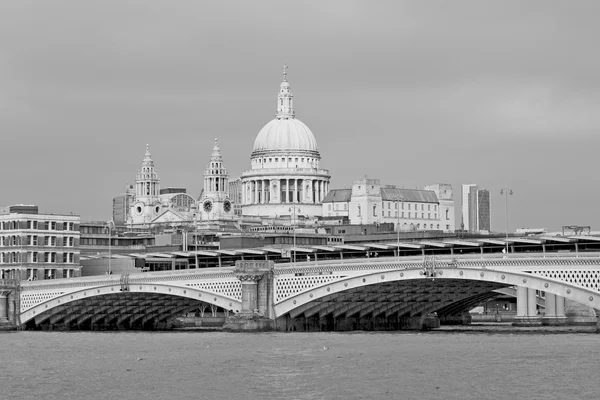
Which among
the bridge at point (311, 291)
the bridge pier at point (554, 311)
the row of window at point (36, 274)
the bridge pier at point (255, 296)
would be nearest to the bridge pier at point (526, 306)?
the bridge pier at point (554, 311)

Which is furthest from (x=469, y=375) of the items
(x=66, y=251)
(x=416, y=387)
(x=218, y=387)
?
(x=66, y=251)

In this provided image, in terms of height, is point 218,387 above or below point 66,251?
below

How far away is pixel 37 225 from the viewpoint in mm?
148250

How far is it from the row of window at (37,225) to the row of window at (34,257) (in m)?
2.15

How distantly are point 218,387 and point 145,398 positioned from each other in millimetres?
4951

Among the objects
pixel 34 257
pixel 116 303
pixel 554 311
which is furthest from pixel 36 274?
pixel 554 311

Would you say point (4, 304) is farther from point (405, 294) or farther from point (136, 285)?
point (405, 294)

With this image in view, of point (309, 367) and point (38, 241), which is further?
point (38, 241)

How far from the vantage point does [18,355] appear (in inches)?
4090

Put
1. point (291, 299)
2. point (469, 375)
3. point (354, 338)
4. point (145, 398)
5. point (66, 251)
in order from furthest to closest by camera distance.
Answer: point (66, 251) → point (291, 299) → point (354, 338) → point (469, 375) → point (145, 398)

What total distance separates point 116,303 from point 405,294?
88.2 feet

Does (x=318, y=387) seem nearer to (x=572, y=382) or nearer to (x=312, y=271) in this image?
(x=572, y=382)

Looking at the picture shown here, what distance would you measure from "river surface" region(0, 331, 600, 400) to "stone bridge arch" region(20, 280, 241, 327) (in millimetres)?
9121

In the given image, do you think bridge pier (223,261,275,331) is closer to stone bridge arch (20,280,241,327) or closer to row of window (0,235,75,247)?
stone bridge arch (20,280,241,327)
